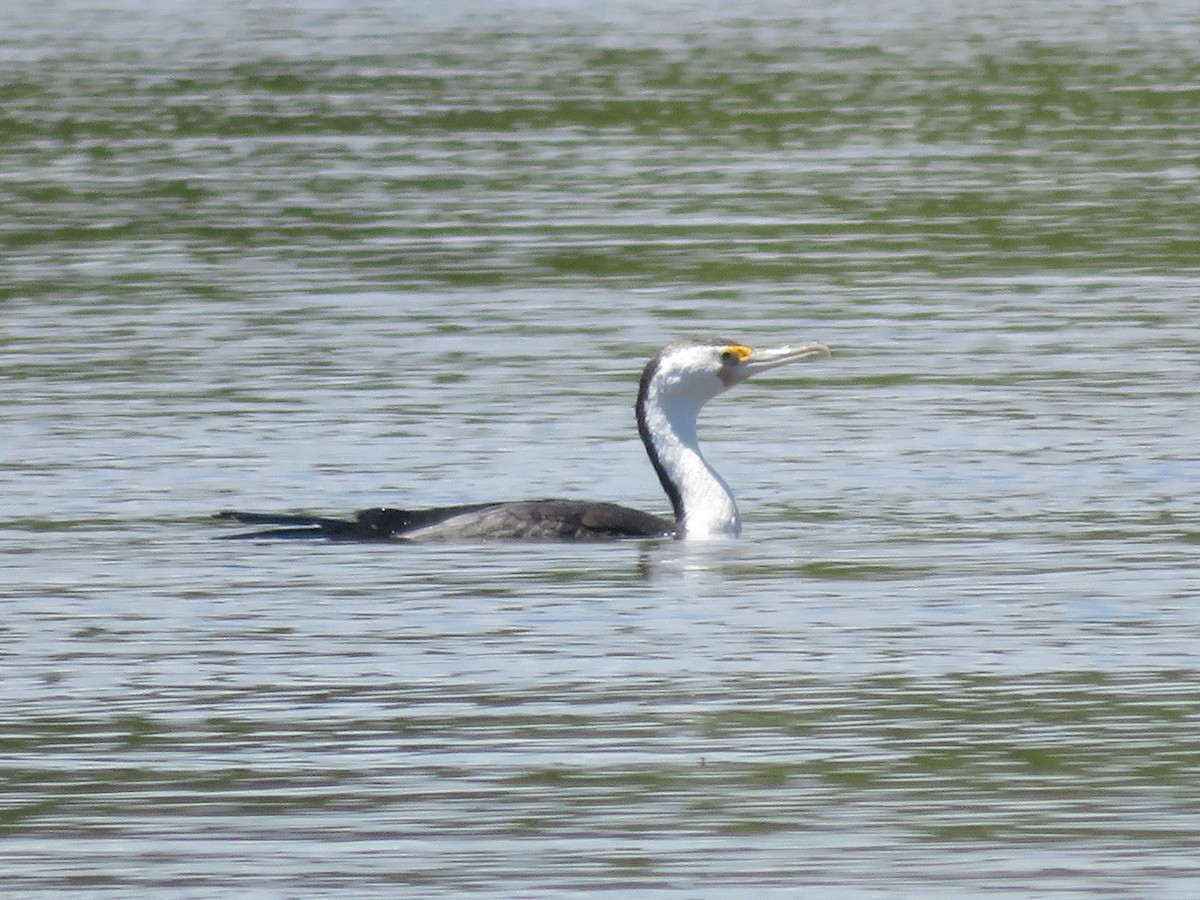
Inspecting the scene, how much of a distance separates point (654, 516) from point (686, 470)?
26 centimetres

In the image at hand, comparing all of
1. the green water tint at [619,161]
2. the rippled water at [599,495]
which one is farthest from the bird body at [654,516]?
the green water tint at [619,161]

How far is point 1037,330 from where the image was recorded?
1811 centimetres

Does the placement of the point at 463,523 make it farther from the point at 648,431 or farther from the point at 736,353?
the point at 736,353

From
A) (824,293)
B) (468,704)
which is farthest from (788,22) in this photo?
(468,704)

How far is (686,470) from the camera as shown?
43.8ft

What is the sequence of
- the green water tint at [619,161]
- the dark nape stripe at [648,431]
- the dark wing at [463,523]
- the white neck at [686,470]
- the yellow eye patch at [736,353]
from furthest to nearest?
the green water tint at [619,161] < the yellow eye patch at [736,353] < the dark nape stripe at [648,431] < the white neck at [686,470] < the dark wing at [463,523]

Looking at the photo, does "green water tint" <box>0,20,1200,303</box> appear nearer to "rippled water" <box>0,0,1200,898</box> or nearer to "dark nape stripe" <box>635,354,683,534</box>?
"rippled water" <box>0,0,1200,898</box>

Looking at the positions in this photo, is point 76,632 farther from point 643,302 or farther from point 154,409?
point 643,302

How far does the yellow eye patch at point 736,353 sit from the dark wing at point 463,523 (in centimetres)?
117

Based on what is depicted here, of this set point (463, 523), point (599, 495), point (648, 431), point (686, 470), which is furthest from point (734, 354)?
point (463, 523)

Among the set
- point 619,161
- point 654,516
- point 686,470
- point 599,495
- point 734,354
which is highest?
point 734,354

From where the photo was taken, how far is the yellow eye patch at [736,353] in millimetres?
13672

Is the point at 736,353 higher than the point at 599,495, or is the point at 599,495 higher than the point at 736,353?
the point at 736,353

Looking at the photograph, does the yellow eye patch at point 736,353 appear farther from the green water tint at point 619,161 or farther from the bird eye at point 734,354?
the green water tint at point 619,161
